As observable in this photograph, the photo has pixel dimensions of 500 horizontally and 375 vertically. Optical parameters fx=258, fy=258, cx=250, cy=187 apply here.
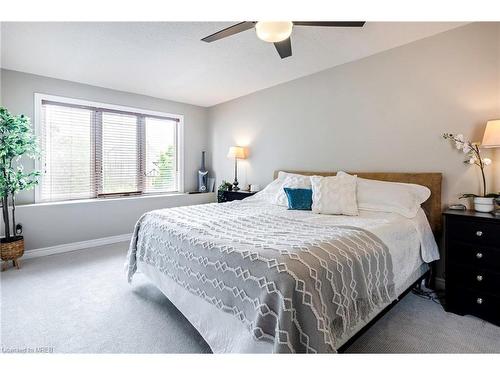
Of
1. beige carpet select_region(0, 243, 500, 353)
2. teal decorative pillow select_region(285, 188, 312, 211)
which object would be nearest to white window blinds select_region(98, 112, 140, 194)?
beige carpet select_region(0, 243, 500, 353)

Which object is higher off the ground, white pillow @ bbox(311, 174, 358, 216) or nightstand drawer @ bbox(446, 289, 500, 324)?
white pillow @ bbox(311, 174, 358, 216)

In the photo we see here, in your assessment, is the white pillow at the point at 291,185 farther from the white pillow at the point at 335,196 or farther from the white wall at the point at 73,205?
the white wall at the point at 73,205

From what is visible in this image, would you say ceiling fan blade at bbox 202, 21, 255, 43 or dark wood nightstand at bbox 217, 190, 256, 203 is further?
dark wood nightstand at bbox 217, 190, 256, 203

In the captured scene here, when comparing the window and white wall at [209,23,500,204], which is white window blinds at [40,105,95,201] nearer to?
the window

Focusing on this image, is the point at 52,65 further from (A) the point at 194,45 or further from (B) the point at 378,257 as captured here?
(B) the point at 378,257

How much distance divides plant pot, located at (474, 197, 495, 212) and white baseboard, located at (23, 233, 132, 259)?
175 inches

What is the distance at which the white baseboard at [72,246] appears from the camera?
3.36 m

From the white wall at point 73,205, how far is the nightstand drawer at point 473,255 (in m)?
3.97

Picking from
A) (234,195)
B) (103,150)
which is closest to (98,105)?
(103,150)

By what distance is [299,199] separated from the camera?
2.81 meters

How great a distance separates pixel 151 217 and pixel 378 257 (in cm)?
190

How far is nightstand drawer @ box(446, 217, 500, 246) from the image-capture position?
6.26ft

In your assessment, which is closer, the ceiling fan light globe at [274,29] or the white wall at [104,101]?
the ceiling fan light globe at [274,29]

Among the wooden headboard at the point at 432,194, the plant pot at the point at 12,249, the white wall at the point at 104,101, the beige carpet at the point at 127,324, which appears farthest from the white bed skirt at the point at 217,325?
the white wall at the point at 104,101
